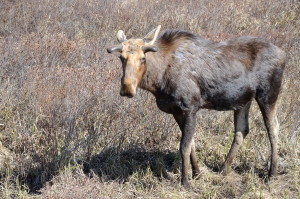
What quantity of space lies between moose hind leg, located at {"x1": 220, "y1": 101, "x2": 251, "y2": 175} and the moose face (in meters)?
1.78

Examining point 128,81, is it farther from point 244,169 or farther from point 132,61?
point 244,169

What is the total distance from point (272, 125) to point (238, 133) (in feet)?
1.67

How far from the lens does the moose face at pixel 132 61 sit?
4.78m

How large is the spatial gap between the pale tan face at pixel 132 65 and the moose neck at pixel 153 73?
0.23 meters

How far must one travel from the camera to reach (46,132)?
615 cm

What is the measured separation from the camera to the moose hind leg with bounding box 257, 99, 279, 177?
582 cm

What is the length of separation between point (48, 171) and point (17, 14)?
6.08m

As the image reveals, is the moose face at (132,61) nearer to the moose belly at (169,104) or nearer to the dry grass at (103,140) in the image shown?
the moose belly at (169,104)

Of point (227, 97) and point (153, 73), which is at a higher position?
point (153, 73)

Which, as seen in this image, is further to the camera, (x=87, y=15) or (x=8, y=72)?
(x=87, y=15)

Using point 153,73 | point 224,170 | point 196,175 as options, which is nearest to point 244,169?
point 224,170

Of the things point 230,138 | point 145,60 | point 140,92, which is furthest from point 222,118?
point 145,60

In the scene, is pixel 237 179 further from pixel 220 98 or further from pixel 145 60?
pixel 145 60

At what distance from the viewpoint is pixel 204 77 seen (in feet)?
18.3
